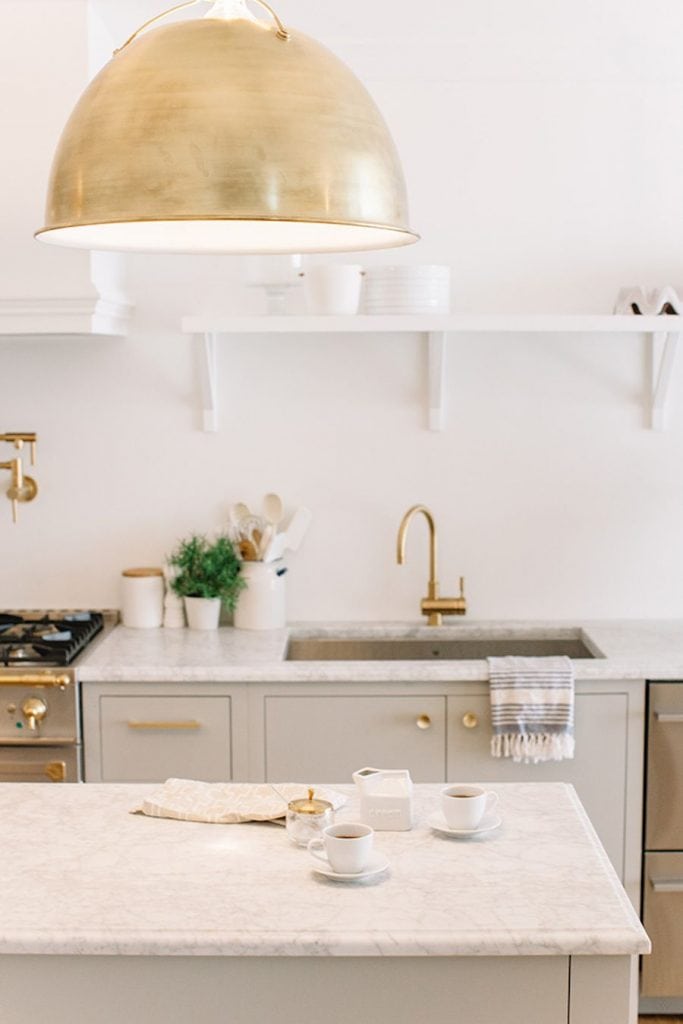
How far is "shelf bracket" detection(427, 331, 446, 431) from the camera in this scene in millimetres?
3977

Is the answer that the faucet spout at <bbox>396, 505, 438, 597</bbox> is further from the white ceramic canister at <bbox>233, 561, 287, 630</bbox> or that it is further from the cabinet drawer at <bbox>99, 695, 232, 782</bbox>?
the cabinet drawer at <bbox>99, 695, 232, 782</bbox>

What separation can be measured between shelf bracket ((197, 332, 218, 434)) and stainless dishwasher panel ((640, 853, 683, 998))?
175 cm

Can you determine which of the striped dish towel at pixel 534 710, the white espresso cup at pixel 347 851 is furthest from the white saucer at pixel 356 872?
the striped dish towel at pixel 534 710

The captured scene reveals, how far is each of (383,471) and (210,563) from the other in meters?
0.60

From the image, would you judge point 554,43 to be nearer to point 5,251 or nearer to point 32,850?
point 5,251

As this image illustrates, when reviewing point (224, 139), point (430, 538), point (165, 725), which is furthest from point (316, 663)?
point (224, 139)

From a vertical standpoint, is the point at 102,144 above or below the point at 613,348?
above

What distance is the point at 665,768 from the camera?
3529mm

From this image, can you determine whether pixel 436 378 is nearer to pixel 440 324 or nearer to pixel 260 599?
pixel 440 324

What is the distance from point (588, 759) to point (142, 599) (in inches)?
53.7

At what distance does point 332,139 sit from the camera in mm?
1541

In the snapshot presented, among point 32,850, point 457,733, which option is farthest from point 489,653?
point 32,850

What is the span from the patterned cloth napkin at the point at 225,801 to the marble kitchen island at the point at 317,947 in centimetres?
24

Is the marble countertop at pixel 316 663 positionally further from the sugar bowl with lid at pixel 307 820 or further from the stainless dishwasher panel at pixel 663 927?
the sugar bowl with lid at pixel 307 820
